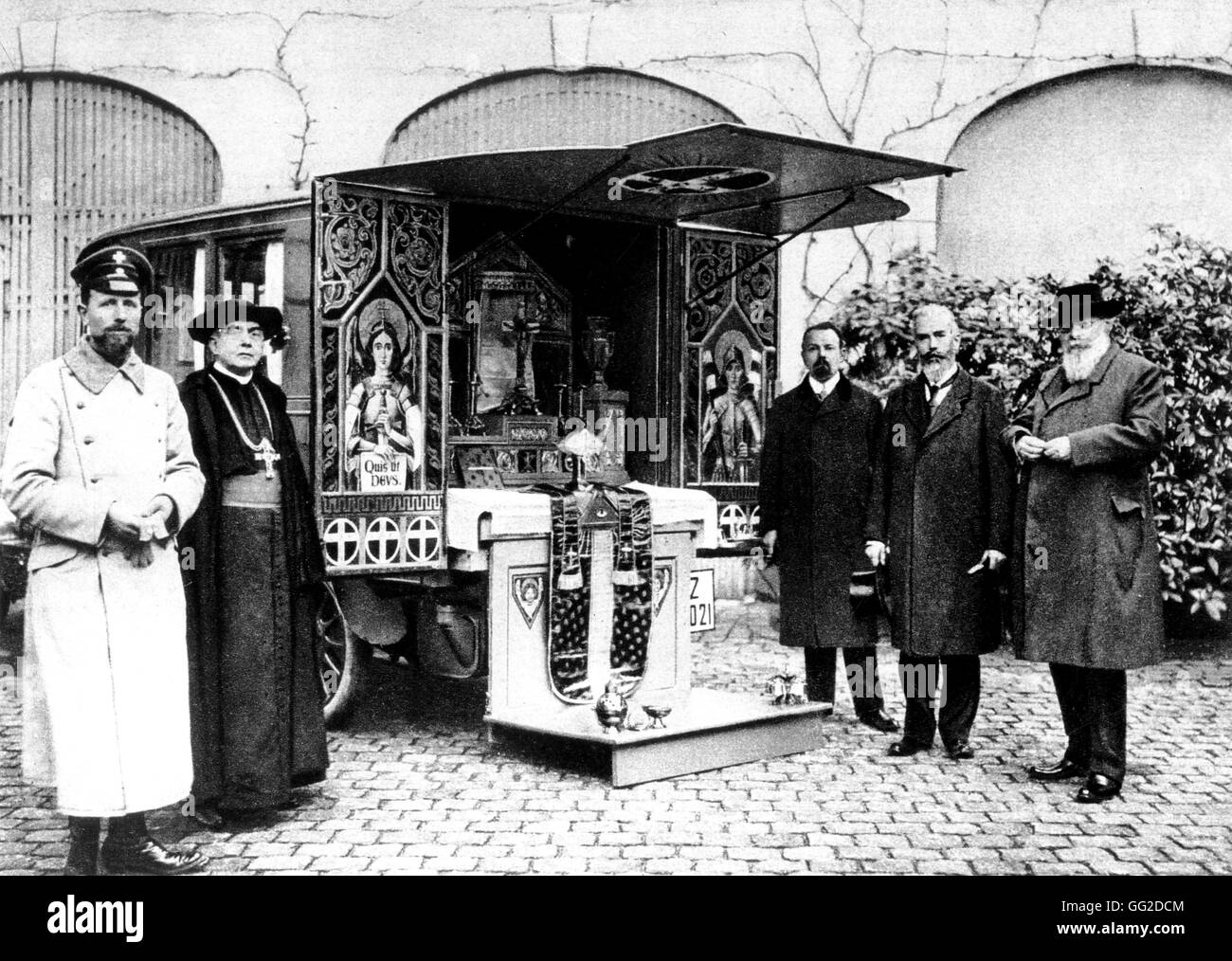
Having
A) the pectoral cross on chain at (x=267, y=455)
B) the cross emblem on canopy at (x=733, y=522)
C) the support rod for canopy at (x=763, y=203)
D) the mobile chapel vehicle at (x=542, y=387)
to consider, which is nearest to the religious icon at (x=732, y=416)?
the mobile chapel vehicle at (x=542, y=387)

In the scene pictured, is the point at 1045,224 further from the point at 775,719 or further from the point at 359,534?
the point at 359,534

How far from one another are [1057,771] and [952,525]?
113cm

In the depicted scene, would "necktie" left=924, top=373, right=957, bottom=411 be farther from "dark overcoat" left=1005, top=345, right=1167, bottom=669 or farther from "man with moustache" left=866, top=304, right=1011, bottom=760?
"dark overcoat" left=1005, top=345, right=1167, bottom=669

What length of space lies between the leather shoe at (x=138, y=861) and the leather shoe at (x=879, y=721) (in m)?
3.47

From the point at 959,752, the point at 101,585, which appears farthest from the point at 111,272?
the point at 959,752

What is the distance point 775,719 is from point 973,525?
1.24m

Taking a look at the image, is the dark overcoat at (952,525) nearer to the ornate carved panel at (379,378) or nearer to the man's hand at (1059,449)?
the man's hand at (1059,449)

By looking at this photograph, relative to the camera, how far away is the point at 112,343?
408 centimetres

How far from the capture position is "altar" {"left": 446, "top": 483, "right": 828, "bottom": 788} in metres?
5.54

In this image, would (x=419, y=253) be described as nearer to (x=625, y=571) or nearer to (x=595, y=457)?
(x=595, y=457)

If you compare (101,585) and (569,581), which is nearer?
(101,585)

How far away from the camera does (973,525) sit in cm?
576
